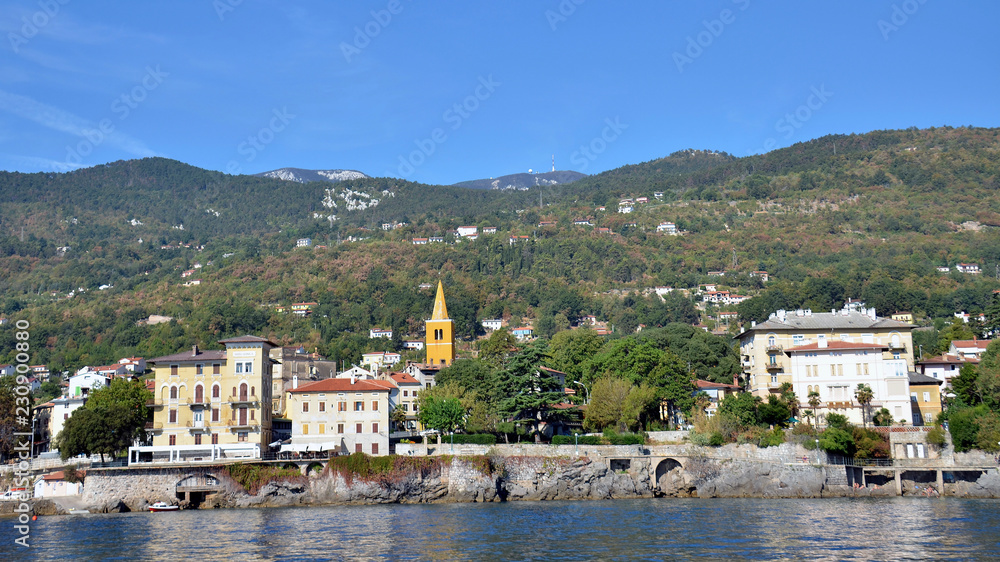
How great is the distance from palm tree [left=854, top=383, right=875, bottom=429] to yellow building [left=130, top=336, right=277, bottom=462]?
46.8 metres

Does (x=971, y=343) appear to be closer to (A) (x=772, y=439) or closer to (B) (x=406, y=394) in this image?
(A) (x=772, y=439)

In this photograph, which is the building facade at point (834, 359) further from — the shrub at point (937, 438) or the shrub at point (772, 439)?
the shrub at point (772, 439)

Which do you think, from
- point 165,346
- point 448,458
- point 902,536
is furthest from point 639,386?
point 165,346

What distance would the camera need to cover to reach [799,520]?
153 ft

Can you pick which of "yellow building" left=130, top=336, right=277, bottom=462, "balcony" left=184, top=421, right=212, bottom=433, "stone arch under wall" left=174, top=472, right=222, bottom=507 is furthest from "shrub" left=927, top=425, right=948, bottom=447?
"balcony" left=184, top=421, right=212, bottom=433

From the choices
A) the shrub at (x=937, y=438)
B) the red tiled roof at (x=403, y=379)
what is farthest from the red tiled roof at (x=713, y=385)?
the red tiled roof at (x=403, y=379)

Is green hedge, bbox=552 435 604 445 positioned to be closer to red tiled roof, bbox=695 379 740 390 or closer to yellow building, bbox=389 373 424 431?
red tiled roof, bbox=695 379 740 390

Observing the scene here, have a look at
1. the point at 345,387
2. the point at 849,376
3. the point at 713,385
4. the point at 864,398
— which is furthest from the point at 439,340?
the point at 864,398

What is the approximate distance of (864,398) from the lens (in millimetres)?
68125

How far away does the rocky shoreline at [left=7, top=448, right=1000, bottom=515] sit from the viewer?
59.9m

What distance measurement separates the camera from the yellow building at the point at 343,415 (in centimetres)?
6544

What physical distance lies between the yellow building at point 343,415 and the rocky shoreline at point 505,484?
4.46 meters

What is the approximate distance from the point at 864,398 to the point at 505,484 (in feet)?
97.0

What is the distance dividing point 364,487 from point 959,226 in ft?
597
